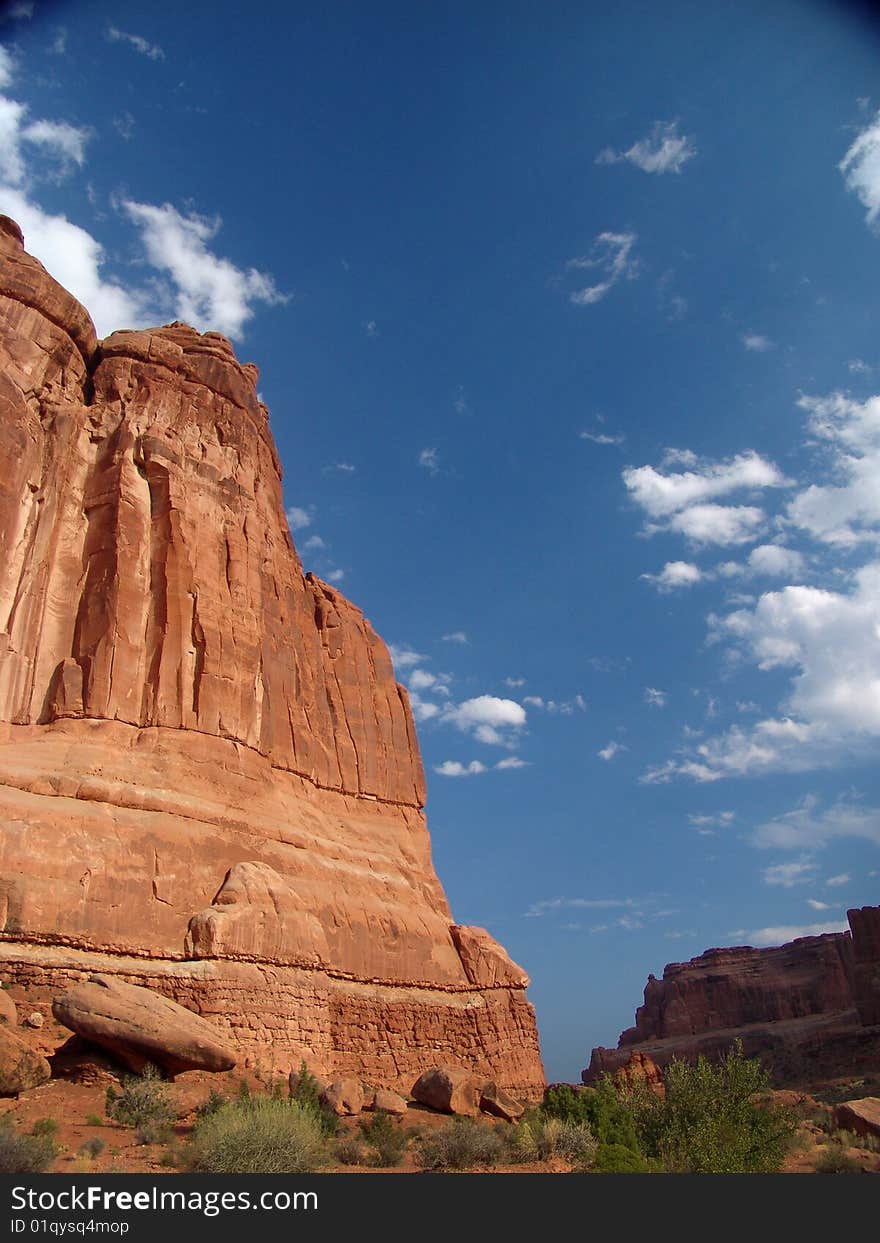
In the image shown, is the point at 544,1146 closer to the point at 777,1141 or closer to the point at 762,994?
the point at 777,1141

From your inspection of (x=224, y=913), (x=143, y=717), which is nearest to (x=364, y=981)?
(x=224, y=913)

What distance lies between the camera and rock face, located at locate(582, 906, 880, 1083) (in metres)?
82.6

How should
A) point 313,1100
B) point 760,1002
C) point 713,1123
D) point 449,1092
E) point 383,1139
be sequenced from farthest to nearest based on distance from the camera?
point 760,1002, point 449,1092, point 313,1100, point 713,1123, point 383,1139

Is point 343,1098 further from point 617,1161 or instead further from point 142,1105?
point 617,1161

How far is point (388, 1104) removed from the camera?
21.3 metres

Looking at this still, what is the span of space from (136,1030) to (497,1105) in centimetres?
1008

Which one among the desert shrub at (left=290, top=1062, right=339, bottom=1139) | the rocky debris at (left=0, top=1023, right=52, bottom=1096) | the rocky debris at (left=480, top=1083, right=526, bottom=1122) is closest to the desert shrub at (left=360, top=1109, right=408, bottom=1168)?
the desert shrub at (left=290, top=1062, right=339, bottom=1139)

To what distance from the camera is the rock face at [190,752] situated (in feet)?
70.6

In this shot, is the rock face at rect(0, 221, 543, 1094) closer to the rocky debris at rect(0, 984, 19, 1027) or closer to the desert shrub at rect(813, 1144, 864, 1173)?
the rocky debris at rect(0, 984, 19, 1027)

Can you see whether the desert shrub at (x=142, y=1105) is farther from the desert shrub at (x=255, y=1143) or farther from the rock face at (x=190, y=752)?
the rock face at (x=190, y=752)

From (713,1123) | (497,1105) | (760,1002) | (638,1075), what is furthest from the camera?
(760,1002)

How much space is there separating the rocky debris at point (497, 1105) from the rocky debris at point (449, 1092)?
0.69 feet

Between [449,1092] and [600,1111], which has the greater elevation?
[449,1092]

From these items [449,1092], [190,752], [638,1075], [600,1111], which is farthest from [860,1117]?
[190,752]
